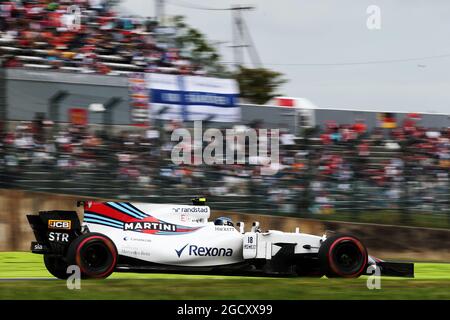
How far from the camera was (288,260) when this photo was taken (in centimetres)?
980

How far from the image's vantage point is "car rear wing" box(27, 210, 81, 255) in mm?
9430

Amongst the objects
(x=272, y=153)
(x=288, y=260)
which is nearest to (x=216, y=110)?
(x=272, y=153)

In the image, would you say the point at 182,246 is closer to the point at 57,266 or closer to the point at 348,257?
the point at 57,266

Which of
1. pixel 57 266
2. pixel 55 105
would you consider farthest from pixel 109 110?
pixel 57 266

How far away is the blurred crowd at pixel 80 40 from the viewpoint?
18391 mm

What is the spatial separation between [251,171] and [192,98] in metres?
4.70

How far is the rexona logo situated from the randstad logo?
11.8 inches

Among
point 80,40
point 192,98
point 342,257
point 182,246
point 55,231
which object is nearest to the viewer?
point 55,231

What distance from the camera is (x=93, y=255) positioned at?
9195 millimetres
